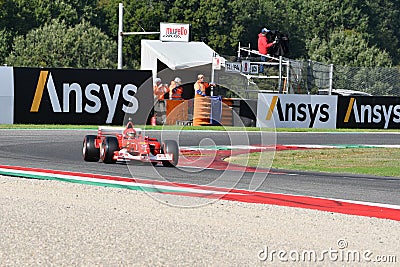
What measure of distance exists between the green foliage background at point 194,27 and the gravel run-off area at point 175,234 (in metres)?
52.6

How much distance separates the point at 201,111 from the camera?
82.1 feet

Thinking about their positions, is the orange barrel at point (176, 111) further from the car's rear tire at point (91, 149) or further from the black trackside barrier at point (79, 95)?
the car's rear tire at point (91, 149)

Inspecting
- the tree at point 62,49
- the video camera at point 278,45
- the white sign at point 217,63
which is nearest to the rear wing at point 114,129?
the white sign at point 217,63

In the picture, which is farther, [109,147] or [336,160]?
[336,160]

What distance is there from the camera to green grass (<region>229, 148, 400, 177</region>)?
49.5 ft

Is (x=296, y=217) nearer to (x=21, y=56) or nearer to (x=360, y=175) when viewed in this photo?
(x=360, y=175)

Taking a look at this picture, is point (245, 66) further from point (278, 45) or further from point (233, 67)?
point (278, 45)

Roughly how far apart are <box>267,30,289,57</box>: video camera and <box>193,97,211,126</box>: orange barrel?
5287 millimetres

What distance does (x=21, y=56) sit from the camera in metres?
62.2

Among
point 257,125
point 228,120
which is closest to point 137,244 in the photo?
point 228,120

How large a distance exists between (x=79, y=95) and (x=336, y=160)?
9650 mm

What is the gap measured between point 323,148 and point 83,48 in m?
45.1

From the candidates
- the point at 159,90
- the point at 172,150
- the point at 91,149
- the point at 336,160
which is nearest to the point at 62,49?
the point at 159,90

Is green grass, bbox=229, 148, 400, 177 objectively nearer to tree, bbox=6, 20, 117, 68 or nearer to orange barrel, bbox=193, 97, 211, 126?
orange barrel, bbox=193, 97, 211, 126
